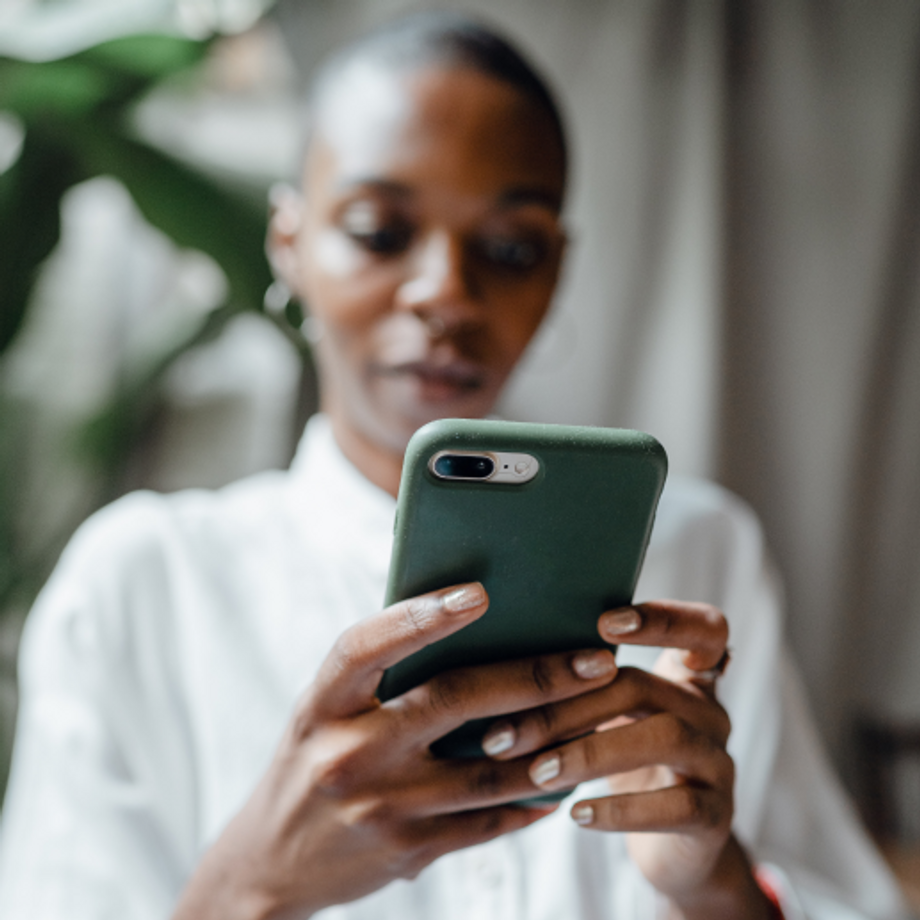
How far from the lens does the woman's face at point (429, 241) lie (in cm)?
37

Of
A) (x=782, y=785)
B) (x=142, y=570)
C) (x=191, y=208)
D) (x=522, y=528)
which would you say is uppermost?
(x=191, y=208)

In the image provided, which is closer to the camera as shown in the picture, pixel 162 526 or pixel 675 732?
pixel 675 732

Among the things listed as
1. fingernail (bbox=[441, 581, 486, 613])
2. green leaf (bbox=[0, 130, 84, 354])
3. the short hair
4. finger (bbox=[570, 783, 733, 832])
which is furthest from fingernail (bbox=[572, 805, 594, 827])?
green leaf (bbox=[0, 130, 84, 354])

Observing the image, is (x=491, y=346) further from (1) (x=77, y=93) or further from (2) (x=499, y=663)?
(1) (x=77, y=93)

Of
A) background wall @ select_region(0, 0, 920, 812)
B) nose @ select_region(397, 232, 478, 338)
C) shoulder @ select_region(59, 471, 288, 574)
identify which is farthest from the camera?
background wall @ select_region(0, 0, 920, 812)

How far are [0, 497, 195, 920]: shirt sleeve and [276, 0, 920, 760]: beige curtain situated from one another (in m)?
0.40

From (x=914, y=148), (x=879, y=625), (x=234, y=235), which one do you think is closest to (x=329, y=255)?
(x=234, y=235)

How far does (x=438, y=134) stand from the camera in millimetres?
380

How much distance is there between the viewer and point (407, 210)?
14.9 inches

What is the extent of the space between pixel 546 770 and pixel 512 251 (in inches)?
9.7

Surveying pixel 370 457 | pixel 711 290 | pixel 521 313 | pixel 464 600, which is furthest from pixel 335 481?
pixel 711 290

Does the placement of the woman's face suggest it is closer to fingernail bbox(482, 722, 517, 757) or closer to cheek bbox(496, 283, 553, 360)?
cheek bbox(496, 283, 553, 360)

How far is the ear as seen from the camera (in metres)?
0.49

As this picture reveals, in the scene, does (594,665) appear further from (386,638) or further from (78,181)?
(78,181)
